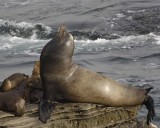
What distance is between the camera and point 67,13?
72.0 feet

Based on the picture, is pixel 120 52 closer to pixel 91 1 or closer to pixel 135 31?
pixel 135 31

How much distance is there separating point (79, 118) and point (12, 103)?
1.01 metres

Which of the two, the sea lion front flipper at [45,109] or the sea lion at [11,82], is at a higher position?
the sea lion at [11,82]

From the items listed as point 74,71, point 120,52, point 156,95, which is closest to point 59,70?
point 74,71

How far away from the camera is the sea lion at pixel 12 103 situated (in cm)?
697

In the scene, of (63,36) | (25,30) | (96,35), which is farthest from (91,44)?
(63,36)

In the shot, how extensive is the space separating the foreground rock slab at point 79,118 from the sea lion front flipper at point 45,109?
8cm

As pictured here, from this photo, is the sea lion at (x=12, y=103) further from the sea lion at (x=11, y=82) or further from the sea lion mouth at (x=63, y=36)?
the sea lion mouth at (x=63, y=36)

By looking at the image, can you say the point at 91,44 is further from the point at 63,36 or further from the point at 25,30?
the point at 63,36

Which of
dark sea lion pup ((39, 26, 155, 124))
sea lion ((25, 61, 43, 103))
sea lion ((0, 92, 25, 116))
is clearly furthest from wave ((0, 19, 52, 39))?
sea lion ((0, 92, 25, 116))

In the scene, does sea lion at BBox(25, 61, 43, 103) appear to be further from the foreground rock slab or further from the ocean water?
the ocean water

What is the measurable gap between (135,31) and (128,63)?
12.1 ft

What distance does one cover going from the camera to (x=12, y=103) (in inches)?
281

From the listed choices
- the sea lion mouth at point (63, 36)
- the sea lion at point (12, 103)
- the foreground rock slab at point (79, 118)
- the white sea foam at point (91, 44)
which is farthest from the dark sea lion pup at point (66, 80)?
the white sea foam at point (91, 44)
